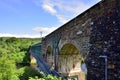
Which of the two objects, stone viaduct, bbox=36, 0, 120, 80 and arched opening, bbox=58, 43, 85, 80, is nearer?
stone viaduct, bbox=36, 0, 120, 80

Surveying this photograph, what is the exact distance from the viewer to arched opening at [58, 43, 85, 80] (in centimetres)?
1523

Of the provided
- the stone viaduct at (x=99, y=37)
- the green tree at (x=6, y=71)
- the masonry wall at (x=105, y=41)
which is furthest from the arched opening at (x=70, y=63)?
the masonry wall at (x=105, y=41)

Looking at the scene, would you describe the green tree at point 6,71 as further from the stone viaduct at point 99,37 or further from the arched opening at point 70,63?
the stone viaduct at point 99,37

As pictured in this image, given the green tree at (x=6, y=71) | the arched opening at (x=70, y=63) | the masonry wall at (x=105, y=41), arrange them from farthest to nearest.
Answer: the arched opening at (x=70, y=63) < the green tree at (x=6, y=71) < the masonry wall at (x=105, y=41)

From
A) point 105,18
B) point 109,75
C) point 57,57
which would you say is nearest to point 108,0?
point 105,18

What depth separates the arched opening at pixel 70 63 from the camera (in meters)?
15.2

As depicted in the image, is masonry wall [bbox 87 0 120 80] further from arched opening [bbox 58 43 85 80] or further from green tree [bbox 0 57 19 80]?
green tree [bbox 0 57 19 80]

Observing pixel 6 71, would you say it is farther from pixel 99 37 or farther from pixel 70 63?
pixel 99 37

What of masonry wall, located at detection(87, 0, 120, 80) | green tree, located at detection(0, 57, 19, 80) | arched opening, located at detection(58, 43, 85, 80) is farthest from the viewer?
arched opening, located at detection(58, 43, 85, 80)

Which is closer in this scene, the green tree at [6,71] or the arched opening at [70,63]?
the green tree at [6,71]

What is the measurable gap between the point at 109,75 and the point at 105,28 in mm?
1842

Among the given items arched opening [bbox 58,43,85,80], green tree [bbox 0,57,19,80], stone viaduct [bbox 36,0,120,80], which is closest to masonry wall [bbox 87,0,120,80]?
stone viaduct [bbox 36,0,120,80]

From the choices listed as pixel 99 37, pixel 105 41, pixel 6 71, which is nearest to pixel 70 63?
pixel 6 71

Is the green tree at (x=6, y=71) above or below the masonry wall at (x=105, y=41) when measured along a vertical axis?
below
